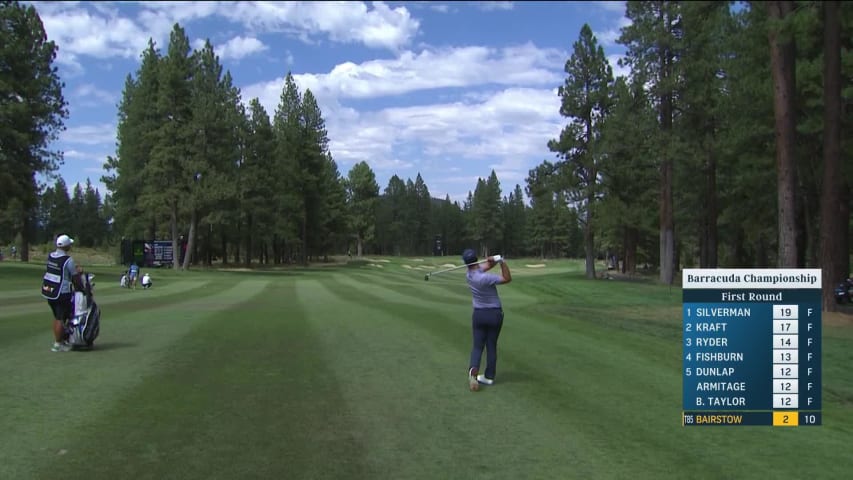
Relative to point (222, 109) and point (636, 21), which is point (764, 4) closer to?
point (636, 21)

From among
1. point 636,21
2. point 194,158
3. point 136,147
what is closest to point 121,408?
point 636,21

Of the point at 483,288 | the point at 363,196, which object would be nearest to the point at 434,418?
the point at 483,288

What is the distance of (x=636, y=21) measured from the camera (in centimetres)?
3597

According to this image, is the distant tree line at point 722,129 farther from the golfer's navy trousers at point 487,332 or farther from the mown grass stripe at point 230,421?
the mown grass stripe at point 230,421

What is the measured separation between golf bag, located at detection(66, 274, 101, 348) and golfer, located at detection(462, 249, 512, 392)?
6.94 m

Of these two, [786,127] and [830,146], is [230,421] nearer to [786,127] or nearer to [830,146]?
[786,127]

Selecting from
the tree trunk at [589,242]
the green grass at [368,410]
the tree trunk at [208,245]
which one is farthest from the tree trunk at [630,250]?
the green grass at [368,410]

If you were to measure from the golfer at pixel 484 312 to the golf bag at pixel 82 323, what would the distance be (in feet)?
22.8

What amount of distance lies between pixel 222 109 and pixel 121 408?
160ft

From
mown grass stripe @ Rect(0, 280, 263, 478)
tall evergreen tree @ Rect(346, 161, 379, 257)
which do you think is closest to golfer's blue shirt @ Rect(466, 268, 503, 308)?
mown grass stripe @ Rect(0, 280, 263, 478)

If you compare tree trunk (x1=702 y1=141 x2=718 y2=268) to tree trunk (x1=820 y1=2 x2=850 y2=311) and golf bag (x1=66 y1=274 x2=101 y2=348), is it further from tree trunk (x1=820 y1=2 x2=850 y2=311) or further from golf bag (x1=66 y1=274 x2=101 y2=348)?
golf bag (x1=66 y1=274 x2=101 y2=348)

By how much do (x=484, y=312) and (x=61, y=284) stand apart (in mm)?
7286

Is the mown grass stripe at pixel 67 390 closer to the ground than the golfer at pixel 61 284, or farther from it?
closer to the ground

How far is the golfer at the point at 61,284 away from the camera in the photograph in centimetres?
1093
